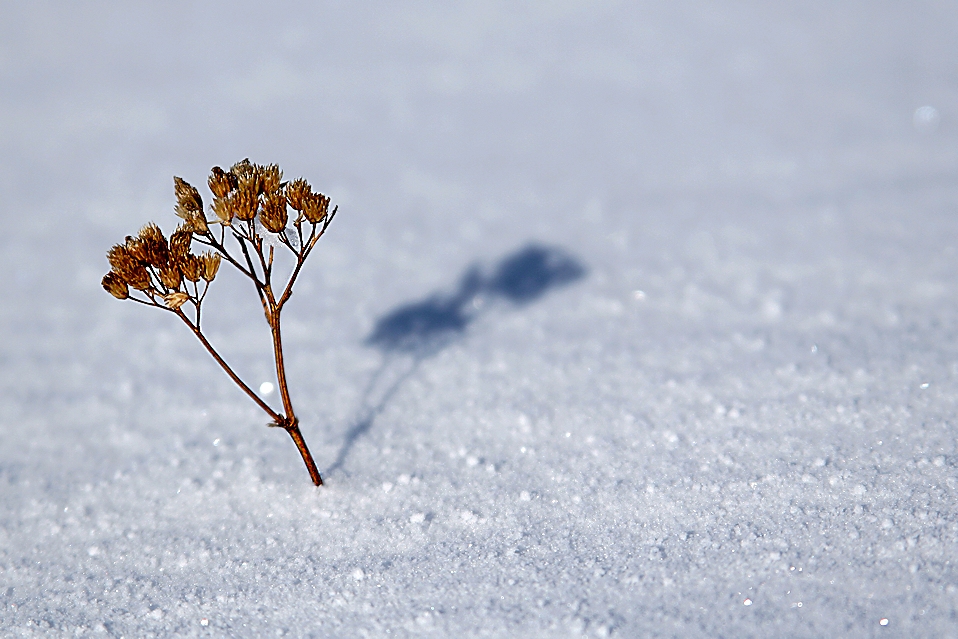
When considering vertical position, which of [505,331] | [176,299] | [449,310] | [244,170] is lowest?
[176,299]

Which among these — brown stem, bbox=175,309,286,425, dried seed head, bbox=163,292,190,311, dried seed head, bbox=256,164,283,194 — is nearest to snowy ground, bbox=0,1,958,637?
brown stem, bbox=175,309,286,425

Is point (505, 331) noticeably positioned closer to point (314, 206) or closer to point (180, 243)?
point (314, 206)

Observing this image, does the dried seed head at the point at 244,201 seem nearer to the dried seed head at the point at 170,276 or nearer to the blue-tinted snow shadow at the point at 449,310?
the dried seed head at the point at 170,276

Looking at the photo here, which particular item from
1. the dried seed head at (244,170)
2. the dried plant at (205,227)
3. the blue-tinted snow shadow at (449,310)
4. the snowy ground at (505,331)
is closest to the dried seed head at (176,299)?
the dried plant at (205,227)

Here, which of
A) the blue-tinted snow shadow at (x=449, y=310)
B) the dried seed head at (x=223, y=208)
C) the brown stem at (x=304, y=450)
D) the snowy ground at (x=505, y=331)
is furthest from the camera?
the blue-tinted snow shadow at (x=449, y=310)

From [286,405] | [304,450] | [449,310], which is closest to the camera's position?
[286,405]

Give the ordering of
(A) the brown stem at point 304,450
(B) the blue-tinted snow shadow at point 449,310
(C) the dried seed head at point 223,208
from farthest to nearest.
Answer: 1. (B) the blue-tinted snow shadow at point 449,310
2. (A) the brown stem at point 304,450
3. (C) the dried seed head at point 223,208

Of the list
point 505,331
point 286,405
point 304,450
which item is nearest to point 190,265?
point 286,405

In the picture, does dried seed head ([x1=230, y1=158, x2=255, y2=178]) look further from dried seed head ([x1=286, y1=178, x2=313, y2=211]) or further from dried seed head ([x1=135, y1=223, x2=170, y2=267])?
dried seed head ([x1=135, y1=223, x2=170, y2=267])
